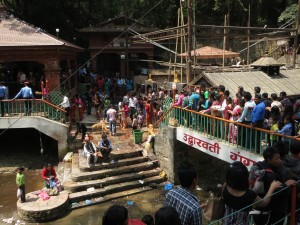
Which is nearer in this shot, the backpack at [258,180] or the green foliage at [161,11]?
the backpack at [258,180]

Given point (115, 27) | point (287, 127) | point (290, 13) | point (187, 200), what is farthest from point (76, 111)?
point (290, 13)

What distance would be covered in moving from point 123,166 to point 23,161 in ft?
16.7

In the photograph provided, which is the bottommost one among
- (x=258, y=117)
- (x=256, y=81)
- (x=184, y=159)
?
(x=184, y=159)

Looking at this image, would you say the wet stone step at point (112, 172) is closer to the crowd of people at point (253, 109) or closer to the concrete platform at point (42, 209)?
the concrete platform at point (42, 209)

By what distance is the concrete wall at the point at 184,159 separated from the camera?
12.9 m

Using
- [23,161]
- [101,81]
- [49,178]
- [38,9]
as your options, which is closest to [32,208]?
[49,178]

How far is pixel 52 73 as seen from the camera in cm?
1648

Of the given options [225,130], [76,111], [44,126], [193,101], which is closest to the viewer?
[225,130]

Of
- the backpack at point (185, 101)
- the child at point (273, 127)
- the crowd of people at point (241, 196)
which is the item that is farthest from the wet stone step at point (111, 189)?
the crowd of people at point (241, 196)

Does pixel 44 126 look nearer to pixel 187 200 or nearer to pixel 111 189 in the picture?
pixel 111 189

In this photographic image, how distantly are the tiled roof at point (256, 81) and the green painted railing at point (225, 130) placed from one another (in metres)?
2.06

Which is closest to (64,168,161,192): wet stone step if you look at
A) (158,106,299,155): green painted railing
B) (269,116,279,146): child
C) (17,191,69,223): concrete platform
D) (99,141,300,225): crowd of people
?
(17,191,69,223): concrete platform

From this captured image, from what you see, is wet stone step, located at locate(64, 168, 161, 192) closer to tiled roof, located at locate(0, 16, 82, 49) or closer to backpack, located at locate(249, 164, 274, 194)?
tiled roof, located at locate(0, 16, 82, 49)

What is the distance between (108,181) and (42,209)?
278 centimetres
